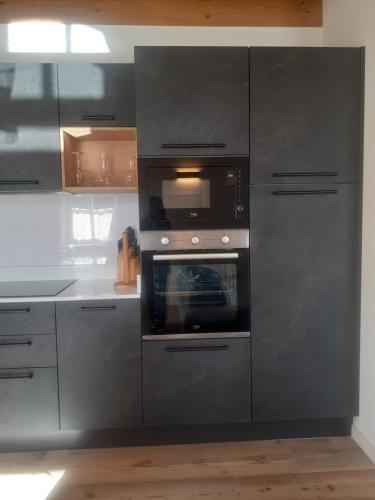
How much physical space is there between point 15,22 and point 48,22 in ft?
Result: 0.70

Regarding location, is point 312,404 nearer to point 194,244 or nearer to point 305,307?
point 305,307

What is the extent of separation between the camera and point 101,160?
2.62 meters

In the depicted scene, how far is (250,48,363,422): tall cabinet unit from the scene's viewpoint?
7.22 ft

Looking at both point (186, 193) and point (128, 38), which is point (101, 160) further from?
point (128, 38)

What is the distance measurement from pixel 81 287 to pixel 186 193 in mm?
860

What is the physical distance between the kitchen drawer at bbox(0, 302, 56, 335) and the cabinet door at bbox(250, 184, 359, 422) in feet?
3.67

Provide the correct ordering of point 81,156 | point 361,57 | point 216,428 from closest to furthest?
point 361,57 < point 216,428 < point 81,156

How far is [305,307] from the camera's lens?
2.29 m

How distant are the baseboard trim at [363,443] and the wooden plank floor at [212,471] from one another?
1.1 inches

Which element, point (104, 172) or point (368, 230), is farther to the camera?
point (104, 172)

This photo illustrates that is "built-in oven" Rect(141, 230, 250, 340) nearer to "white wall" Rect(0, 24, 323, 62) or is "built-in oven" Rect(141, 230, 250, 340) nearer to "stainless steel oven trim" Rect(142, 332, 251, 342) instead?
"stainless steel oven trim" Rect(142, 332, 251, 342)

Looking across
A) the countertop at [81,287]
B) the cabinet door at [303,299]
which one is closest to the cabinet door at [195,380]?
the cabinet door at [303,299]

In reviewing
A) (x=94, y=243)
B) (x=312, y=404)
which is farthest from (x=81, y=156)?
(x=312, y=404)

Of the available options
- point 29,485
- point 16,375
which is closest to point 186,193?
point 16,375
